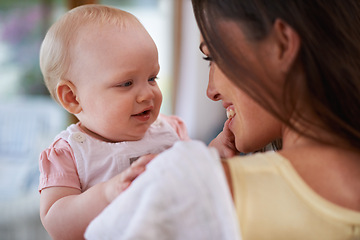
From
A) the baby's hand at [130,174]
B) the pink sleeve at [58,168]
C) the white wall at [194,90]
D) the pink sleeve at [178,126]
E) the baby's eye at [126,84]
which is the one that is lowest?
the white wall at [194,90]

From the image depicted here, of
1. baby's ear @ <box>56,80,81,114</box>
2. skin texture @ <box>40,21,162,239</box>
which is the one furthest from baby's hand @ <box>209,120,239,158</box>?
baby's ear @ <box>56,80,81,114</box>

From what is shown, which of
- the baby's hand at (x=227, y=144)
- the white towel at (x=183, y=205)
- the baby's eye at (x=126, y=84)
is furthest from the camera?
the baby's hand at (x=227, y=144)

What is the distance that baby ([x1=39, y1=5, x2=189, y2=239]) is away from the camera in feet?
3.92

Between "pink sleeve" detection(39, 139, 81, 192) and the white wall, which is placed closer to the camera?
"pink sleeve" detection(39, 139, 81, 192)

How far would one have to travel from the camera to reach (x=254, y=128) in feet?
3.23

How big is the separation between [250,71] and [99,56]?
0.53m

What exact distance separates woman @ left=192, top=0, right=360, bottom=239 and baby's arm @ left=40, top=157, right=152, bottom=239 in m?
0.32

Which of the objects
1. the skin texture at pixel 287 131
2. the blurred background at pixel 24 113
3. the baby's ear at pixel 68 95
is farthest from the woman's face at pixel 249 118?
the blurred background at pixel 24 113

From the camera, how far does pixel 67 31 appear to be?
1271 millimetres

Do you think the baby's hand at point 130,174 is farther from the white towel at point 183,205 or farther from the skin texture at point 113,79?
the skin texture at point 113,79

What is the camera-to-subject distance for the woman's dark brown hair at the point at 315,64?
2.78 ft

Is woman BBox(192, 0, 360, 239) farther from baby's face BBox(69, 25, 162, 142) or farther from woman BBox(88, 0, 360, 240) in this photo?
baby's face BBox(69, 25, 162, 142)

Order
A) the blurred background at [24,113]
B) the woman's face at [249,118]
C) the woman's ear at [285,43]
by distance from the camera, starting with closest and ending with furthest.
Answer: the woman's ear at [285,43], the woman's face at [249,118], the blurred background at [24,113]

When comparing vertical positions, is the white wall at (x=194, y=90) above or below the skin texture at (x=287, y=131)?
below
